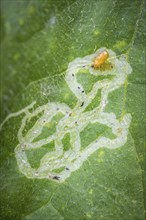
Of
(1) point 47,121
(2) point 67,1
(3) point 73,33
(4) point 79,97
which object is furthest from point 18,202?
(2) point 67,1

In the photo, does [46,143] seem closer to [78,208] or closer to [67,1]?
[78,208]

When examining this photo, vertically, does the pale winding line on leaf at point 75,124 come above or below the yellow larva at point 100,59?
below

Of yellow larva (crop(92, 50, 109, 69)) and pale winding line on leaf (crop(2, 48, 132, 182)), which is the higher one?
yellow larva (crop(92, 50, 109, 69))
